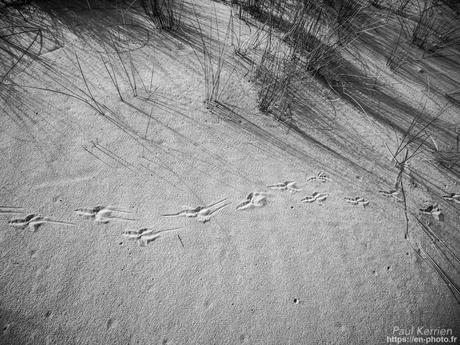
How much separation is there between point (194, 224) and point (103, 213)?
1.35ft

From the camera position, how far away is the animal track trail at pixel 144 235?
42.8 inches

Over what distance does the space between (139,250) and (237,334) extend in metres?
0.51

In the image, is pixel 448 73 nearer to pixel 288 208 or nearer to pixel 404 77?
pixel 404 77

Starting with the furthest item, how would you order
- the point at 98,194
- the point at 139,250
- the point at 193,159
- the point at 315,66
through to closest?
the point at 315,66 < the point at 193,159 < the point at 98,194 < the point at 139,250

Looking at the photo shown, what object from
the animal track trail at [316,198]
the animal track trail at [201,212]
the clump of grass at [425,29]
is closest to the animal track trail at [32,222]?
the animal track trail at [201,212]

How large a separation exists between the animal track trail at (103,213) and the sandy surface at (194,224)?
0.02 metres

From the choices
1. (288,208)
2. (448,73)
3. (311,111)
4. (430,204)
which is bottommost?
(288,208)

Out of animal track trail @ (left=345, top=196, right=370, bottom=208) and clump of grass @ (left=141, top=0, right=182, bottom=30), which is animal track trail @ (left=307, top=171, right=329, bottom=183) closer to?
animal track trail @ (left=345, top=196, right=370, bottom=208)

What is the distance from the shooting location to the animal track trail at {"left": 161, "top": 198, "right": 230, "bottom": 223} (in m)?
1.17

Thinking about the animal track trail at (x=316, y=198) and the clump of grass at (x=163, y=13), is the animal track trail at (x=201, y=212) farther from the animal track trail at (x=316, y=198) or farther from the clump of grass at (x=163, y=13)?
the clump of grass at (x=163, y=13)

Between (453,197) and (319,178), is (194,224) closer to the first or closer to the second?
(319,178)

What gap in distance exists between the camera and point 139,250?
106cm

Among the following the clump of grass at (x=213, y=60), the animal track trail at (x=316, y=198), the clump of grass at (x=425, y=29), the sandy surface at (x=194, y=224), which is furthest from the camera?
the clump of grass at (x=425, y=29)

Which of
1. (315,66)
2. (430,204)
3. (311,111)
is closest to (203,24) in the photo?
(315,66)
